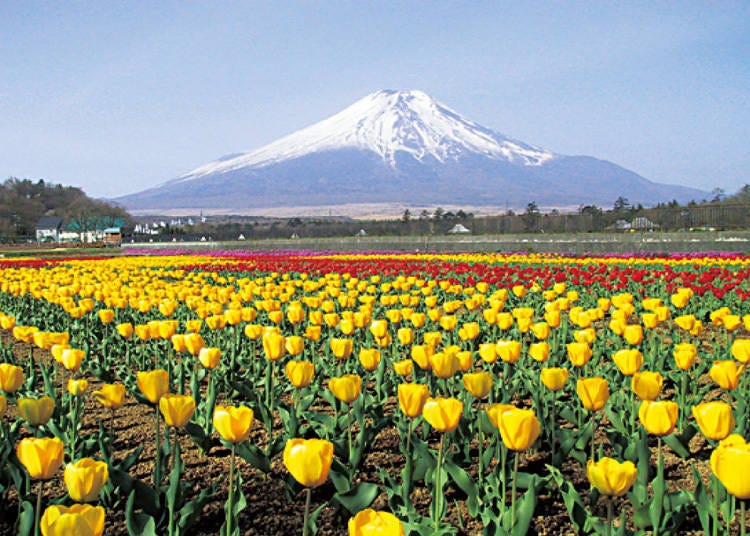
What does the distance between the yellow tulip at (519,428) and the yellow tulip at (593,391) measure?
26.6 inches

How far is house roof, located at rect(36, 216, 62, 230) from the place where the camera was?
124037 mm

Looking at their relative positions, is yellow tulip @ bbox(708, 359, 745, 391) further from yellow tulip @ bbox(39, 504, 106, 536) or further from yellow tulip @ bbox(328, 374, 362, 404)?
yellow tulip @ bbox(39, 504, 106, 536)

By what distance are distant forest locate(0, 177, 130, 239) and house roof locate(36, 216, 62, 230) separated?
3.52 feet

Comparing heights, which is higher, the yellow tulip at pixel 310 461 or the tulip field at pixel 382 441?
the yellow tulip at pixel 310 461

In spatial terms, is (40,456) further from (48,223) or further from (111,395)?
(48,223)

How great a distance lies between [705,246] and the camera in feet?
75.9

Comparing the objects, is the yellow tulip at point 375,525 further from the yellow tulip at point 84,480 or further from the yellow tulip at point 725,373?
the yellow tulip at point 725,373

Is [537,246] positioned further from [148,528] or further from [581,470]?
[148,528]

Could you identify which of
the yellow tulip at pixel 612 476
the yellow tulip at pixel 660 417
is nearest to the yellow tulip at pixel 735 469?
the yellow tulip at pixel 612 476

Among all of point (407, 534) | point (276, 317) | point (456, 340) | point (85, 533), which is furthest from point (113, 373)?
point (85, 533)

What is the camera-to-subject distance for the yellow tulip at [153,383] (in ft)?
10.7

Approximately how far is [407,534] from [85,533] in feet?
4.21

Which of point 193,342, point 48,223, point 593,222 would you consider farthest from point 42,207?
point 193,342

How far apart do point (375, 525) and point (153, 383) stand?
1.96 metres
